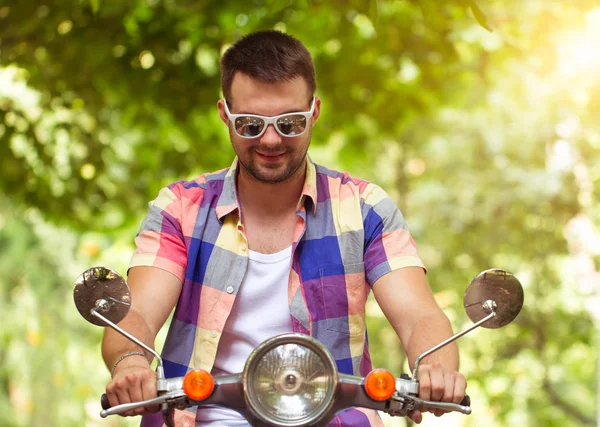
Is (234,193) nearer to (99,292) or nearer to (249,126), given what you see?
(249,126)

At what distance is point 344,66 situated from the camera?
7.35m

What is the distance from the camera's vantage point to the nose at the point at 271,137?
2.61 meters

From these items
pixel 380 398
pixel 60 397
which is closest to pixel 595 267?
pixel 60 397

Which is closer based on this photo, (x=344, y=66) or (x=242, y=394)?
(x=242, y=394)

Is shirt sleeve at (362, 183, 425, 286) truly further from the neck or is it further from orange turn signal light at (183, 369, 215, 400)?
orange turn signal light at (183, 369, 215, 400)

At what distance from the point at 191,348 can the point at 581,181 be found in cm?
1040

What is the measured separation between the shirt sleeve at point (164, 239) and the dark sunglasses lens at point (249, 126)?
1.37 ft

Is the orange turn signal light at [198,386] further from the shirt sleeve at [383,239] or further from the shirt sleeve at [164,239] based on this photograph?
the shirt sleeve at [383,239]

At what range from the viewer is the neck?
2959mm

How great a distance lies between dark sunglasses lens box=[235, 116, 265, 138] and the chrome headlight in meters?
0.89

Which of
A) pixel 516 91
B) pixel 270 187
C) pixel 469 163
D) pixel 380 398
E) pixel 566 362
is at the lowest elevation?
pixel 380 398

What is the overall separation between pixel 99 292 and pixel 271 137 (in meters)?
0.82

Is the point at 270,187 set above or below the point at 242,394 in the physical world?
above

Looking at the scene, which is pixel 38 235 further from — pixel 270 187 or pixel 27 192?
pixel 270 187
